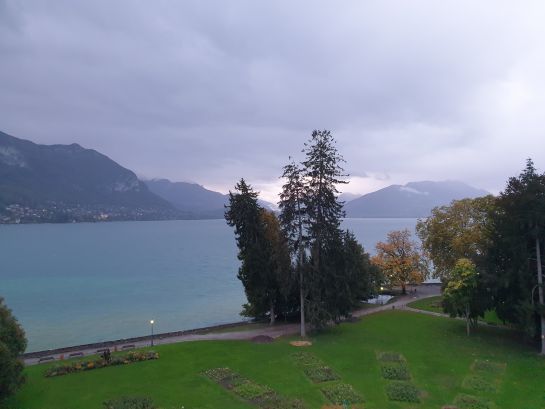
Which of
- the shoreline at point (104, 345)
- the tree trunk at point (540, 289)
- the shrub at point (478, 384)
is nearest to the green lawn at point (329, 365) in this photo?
the shrub at point (478, 384)

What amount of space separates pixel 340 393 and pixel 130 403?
36.8 feet

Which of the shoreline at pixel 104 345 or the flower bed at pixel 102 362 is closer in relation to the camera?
the flower bed at pixel 102 362

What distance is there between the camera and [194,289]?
84.2 meters

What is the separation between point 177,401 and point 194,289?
6385cm

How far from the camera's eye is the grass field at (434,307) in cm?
3953

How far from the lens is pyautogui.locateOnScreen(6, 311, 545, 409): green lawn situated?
2200cm

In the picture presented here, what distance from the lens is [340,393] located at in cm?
2250

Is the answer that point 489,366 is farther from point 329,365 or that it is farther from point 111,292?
point 111,292

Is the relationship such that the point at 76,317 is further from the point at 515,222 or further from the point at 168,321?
the point at 515,222

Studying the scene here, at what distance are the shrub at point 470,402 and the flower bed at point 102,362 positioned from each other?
1976 cm

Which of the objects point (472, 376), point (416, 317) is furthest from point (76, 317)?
point (472, 376)

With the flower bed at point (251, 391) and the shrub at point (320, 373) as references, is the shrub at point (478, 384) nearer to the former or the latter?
the shrub at point (320, 373)

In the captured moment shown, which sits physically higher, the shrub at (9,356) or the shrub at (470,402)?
the shrub at (9,356)

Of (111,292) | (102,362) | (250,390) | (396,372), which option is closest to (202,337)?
(102,362)
